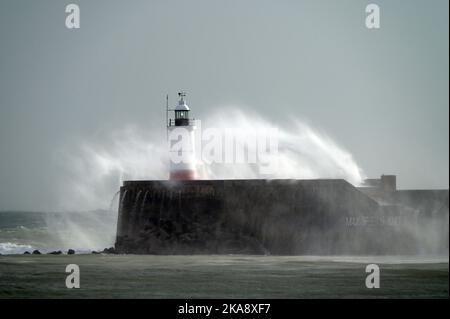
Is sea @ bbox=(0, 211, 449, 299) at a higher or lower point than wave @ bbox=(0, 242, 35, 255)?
higher

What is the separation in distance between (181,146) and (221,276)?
11.5 metres

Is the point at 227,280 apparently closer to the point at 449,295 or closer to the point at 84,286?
the point at 84,286

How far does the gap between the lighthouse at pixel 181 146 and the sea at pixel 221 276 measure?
164 inches

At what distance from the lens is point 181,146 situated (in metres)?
45.4

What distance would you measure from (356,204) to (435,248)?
3345mm

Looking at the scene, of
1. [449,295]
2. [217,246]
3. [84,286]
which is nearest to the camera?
[449,295]

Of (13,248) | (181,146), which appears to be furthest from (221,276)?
(13,248)

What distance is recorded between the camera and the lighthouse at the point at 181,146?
45.3 m

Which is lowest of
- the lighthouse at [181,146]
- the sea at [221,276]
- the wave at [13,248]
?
the wave at [13,248]

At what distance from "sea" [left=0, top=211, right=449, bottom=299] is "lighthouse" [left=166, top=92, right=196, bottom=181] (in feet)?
13.7

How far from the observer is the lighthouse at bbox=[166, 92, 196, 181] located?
45312mm

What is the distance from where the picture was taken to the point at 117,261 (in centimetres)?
3950

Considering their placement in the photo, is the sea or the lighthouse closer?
the sea
